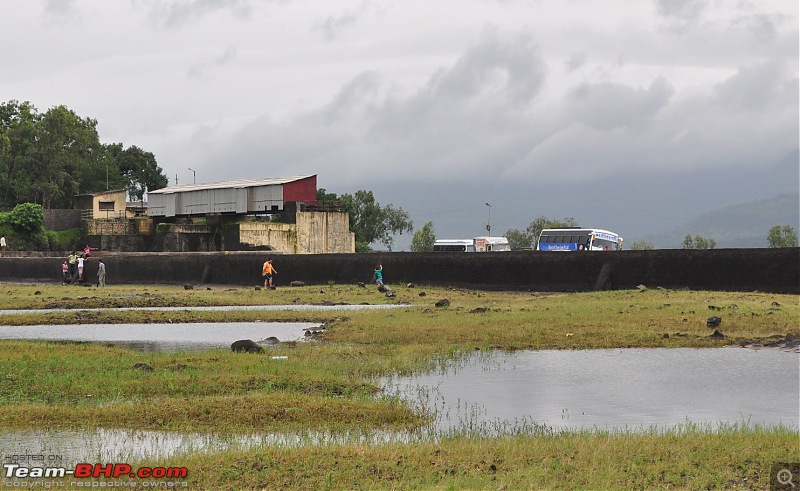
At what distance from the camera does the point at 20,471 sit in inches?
400

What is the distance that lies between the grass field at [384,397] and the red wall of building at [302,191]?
42809 millimetres

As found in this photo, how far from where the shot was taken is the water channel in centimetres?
1200

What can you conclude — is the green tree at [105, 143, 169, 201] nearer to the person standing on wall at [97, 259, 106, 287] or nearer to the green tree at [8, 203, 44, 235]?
the green tree at [8, 203, 44, 235]

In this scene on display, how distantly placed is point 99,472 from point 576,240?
58750mm

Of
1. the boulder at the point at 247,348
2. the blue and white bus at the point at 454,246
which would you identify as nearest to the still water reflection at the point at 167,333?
the boulder at the point at 247,348

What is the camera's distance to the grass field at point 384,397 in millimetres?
10148

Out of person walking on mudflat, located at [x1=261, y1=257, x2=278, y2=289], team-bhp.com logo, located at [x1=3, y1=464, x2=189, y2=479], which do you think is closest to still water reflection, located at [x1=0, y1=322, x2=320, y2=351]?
team-bhp.com logo, located at [x1=3, y1=464, x2=189, y2=479]

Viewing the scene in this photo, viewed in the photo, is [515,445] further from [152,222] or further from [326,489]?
[152,222]

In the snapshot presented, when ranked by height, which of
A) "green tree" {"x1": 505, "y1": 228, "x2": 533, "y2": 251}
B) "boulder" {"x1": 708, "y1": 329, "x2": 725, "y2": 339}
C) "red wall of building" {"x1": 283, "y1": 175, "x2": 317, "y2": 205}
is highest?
"red wall of building" {"x1": 283, "y1": 175, "x2": 317, "y2": 205}

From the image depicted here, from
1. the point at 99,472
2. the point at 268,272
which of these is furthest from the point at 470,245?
the point at 99,472

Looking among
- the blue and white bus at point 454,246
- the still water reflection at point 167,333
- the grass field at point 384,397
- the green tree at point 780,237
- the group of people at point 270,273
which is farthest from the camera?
the green tree at point 780,237

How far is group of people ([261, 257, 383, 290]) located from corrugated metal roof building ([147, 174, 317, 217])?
92.4 ft

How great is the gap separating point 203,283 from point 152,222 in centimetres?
3568

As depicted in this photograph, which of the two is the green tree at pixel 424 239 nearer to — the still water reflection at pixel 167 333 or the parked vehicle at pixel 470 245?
the parked vehicle at pixel 470 245
